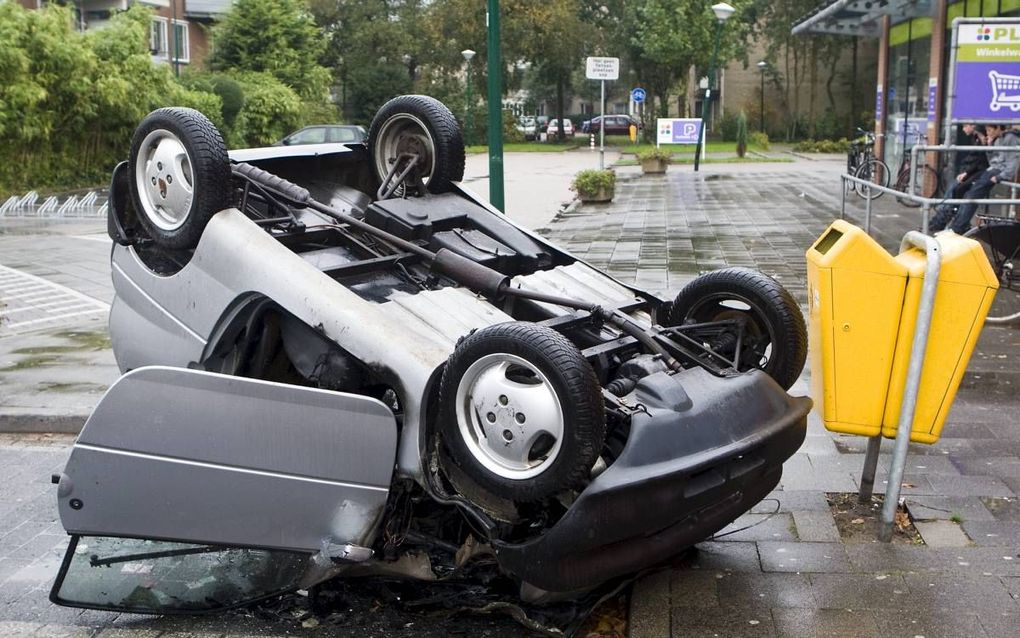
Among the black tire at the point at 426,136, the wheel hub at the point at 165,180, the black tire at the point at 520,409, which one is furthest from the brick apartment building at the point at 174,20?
the black tire at the point at 520,409

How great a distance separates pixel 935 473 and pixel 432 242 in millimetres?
2697

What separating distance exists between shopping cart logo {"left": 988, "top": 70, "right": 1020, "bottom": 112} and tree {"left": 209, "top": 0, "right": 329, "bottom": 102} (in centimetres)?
2955

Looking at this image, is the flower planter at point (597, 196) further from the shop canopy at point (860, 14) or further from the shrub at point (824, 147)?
the shrub at point (824, 147)

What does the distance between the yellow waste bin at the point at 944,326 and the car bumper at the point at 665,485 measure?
0.81 meters

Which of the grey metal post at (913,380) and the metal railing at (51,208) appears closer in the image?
the grey metal post at (913,380)

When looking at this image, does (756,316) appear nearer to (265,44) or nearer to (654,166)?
(654,166)

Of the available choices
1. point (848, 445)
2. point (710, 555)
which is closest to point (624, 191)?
point (848, 445)

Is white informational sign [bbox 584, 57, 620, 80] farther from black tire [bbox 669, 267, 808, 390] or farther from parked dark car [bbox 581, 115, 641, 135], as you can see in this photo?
parked dark car [bbox 581, 115, 641, 135]

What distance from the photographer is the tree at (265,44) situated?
36.8 metres

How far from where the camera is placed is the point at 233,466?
391 centimetres

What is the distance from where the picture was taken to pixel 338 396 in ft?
12.7

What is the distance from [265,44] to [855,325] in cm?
3536

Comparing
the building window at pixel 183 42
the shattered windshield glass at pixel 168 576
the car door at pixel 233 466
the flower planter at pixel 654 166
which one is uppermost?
the building window at pixel 183 42

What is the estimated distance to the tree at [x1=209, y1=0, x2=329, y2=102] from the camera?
1449 inches
